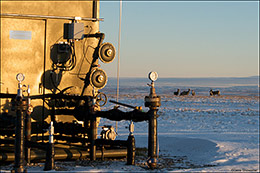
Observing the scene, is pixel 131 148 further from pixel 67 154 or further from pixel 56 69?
pixel 56 69

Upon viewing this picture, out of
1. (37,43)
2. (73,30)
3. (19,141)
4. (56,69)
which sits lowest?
(19,141)

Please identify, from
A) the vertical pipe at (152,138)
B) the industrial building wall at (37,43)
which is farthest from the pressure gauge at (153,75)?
the industrial building wall at (37,43)

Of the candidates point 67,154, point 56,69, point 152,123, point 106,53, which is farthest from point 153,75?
point 56,69

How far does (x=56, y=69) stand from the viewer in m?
13.8

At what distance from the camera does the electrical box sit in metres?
13.7

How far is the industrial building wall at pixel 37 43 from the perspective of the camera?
13281 mm

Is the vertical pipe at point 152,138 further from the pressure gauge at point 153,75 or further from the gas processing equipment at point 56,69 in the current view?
the gas processing equipment at point 56,69

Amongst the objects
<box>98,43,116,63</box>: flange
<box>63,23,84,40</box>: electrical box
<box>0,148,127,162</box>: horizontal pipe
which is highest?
<box>63,23,84,40</box>: electrical box

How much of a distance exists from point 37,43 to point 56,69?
874 mm

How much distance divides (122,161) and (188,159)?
2136 millimetres

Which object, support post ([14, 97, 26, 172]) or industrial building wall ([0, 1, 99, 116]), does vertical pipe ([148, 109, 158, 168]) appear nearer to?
support post ([14, 97, 26, 172])

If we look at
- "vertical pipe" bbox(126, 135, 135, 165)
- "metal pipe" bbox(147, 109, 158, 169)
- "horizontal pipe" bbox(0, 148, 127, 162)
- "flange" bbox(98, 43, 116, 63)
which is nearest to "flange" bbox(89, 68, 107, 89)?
"flange" bbox(98, 43, 116, 63)

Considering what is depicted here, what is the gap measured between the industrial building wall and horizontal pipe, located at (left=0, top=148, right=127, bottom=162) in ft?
5.85

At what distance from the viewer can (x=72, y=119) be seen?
46.1 ft
